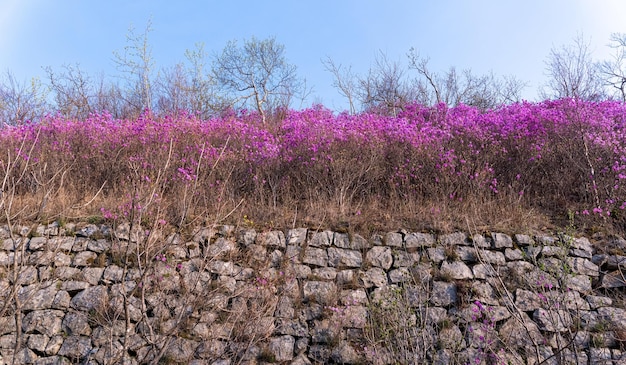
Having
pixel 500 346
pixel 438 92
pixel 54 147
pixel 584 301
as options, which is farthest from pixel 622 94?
pixel 54 147

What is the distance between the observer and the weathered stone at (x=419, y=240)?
538 centimetres

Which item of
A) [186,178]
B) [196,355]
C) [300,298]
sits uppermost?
[186,178]

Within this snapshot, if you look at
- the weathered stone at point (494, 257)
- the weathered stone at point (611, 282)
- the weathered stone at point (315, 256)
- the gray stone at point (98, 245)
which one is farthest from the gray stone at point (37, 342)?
the weathered stone at point (611, 282)

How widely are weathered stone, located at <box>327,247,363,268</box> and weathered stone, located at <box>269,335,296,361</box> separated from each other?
45.2 inches

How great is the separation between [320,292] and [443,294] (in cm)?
149

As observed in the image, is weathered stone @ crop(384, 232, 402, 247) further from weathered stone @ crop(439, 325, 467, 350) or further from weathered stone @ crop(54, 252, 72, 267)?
weathered stone @ crop(54, 252, 72, 267)

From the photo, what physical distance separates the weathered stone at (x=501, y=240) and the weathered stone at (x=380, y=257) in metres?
1.43

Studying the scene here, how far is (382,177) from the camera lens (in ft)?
22.7

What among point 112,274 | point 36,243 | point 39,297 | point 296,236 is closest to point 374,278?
point 296,236

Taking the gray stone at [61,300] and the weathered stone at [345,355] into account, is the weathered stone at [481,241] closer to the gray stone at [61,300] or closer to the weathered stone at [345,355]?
the weathered stone at [345,355]

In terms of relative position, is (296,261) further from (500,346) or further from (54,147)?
(54,147)

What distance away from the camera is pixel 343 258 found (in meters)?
5.32

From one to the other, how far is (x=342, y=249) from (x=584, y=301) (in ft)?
9.67

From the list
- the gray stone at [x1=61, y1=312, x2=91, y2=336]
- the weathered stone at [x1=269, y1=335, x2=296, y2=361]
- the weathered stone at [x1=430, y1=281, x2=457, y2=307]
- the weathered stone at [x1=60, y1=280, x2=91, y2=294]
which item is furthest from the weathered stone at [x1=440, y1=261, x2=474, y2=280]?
the weathered stone at [x1=60, y1=280, x2=91, y2=294]
